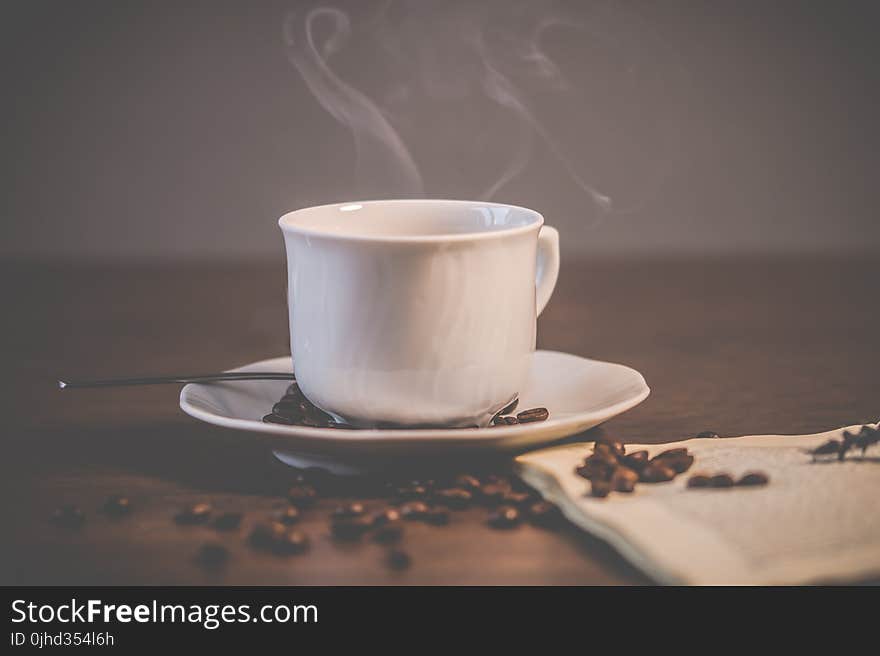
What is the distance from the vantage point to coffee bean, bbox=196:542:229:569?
108 cm

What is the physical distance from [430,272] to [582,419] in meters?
0.25

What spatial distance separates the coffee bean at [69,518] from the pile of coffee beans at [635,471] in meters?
0.56

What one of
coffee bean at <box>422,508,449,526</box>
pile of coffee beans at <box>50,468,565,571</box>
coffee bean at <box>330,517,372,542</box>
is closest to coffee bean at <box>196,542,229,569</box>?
pile of coffee beans at <box>50,468,565,571</box>

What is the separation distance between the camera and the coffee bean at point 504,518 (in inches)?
45.7

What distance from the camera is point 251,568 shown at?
1.08 metres

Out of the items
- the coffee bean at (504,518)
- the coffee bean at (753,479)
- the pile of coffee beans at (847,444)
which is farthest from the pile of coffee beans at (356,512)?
the pile of coffee beans at (847,444)

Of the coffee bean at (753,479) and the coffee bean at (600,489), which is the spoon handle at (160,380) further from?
the coffee bean at (753,479)

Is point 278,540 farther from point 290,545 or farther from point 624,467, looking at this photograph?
point 624,467

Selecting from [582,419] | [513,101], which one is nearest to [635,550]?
[582,419]

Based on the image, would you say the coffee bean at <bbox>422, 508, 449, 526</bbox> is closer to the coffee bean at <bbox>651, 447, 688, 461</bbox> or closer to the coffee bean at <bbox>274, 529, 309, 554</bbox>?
the coffee bean at <bbox>274, 529, 309, 554</bbox>

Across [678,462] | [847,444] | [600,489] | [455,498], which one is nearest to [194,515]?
[455,498]

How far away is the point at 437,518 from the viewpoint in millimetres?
1173

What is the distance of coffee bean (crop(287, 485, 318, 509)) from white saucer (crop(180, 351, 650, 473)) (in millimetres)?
45

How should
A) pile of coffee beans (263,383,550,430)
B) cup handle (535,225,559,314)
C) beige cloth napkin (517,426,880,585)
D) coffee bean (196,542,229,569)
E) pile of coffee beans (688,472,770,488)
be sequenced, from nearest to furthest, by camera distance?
beige cloth napkin (517,426,880,585) → coffee bean (196,542,229,569) → pile of coffee beans (688,472,770,488) → pile of coffee beans (263,383,550,430) → cup handle (535,225,559,314)
